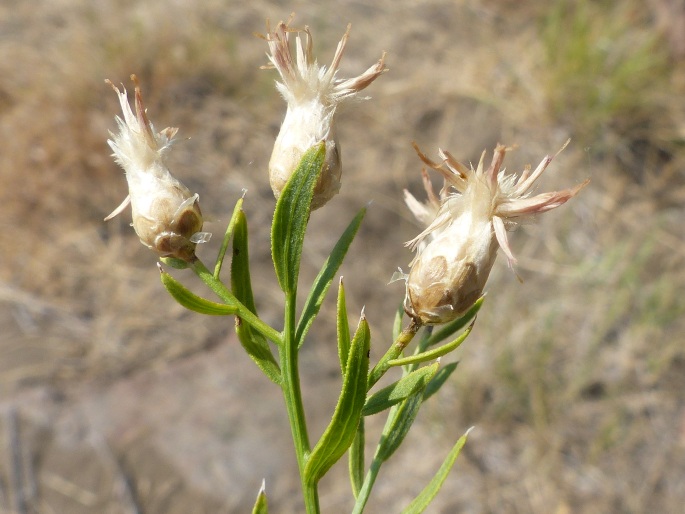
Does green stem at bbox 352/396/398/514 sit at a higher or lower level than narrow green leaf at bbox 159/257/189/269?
lower

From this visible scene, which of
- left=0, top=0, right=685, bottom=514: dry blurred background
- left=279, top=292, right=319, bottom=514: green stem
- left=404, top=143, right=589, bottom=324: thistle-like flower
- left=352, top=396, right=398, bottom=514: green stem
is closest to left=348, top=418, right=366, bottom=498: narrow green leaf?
left=352, top=396, right=398, bottom=514: green stem

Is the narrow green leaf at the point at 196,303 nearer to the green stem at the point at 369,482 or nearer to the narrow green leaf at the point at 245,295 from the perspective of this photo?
the narrow green leaf at the point at 245,295

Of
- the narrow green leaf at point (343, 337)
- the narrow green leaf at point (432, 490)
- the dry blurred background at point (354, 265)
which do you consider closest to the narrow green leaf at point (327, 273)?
the narrow green leaf at point (343, 337)

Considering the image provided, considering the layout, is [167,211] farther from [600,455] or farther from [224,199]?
[224,199]

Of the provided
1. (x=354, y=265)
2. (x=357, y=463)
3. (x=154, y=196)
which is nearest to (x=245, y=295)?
(x=154, y=196)

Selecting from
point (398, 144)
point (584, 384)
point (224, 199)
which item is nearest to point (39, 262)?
point (224, 199)

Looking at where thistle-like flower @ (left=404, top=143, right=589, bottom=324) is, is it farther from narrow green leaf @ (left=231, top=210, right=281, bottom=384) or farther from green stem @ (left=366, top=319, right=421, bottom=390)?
narrow green leaf @ (left=231, top=210, right=281, bottom=384)

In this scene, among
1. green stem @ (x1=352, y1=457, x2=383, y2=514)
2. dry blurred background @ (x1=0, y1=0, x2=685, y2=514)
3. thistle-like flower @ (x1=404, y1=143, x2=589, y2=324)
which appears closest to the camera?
thistle-like flower @ (x1=404, y1=143, x2=589, y2=324)
